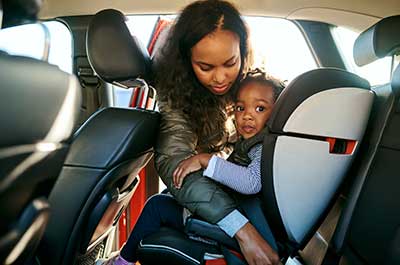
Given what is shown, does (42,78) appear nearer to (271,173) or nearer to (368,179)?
(271,173)

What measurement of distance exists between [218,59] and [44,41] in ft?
1.98

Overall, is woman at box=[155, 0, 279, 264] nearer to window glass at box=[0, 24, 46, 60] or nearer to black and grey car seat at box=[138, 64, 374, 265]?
black and grey car seat at box=[138, 64, 374, 265]

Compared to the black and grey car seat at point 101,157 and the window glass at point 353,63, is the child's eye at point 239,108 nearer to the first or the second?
the black and grey car seat at point 101,157

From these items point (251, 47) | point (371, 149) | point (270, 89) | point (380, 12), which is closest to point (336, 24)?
point (380, 12)

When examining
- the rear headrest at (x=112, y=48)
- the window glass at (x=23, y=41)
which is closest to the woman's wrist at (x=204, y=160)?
the rear headrest at (x=112, y=48)

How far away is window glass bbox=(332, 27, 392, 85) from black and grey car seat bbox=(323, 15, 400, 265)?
0.45 meters

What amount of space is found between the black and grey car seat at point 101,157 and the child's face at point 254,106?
0.29 metres

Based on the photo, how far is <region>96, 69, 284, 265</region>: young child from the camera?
1382 millimetres

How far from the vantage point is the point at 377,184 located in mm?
1209

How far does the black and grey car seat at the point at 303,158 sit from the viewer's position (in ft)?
4.17

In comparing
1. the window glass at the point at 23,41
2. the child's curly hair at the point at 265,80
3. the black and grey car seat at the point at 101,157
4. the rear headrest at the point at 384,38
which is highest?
the rear headrest at the point at 384,38

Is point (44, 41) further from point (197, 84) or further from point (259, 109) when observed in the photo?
point (259, 109)

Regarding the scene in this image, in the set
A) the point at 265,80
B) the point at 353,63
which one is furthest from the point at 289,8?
the point at 265,80

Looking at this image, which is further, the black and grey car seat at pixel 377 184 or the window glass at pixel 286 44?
the window glass at pixel 286 44
